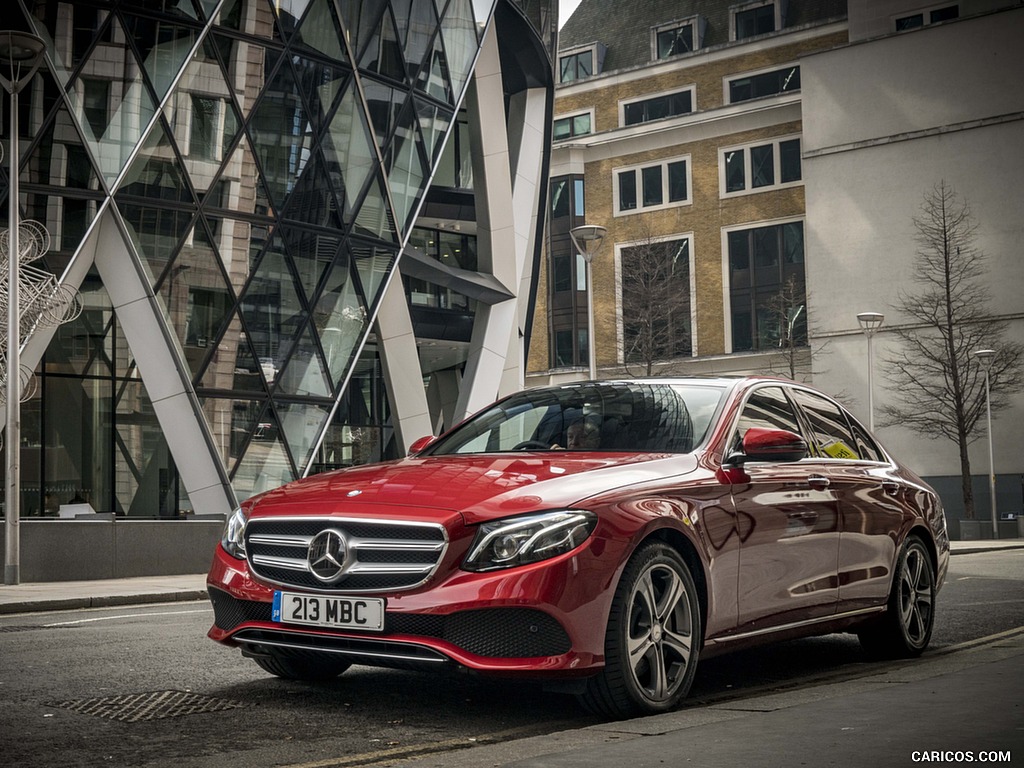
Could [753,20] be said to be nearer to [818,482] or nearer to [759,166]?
[759,166]

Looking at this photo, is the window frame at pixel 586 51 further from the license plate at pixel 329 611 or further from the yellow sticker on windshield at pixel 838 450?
the license plate at pixel 329 611

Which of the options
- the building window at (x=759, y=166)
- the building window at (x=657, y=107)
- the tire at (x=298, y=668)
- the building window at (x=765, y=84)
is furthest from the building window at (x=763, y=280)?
the tire at (x=298, y=668)

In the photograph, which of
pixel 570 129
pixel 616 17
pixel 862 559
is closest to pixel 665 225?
pixel 570 129

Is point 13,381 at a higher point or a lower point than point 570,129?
lower

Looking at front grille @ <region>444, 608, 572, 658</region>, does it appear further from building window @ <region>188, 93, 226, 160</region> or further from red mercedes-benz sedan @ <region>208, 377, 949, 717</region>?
building window @ <region>188, 93, 226, 160</region>

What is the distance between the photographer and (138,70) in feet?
74.3

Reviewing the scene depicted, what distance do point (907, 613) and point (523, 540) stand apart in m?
3.66

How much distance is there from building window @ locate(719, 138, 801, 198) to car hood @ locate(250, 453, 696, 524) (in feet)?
181

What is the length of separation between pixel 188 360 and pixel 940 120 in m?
39.5

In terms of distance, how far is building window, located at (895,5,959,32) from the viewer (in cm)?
5516

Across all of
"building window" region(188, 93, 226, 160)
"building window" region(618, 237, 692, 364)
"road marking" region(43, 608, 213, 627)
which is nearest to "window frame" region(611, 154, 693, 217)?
"building window" region(618, 237, 692, 364)

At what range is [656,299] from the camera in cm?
5431

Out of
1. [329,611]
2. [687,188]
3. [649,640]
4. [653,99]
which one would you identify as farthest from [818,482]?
[653,99]

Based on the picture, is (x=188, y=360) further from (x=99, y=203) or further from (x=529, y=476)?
(x=529, y=476)
